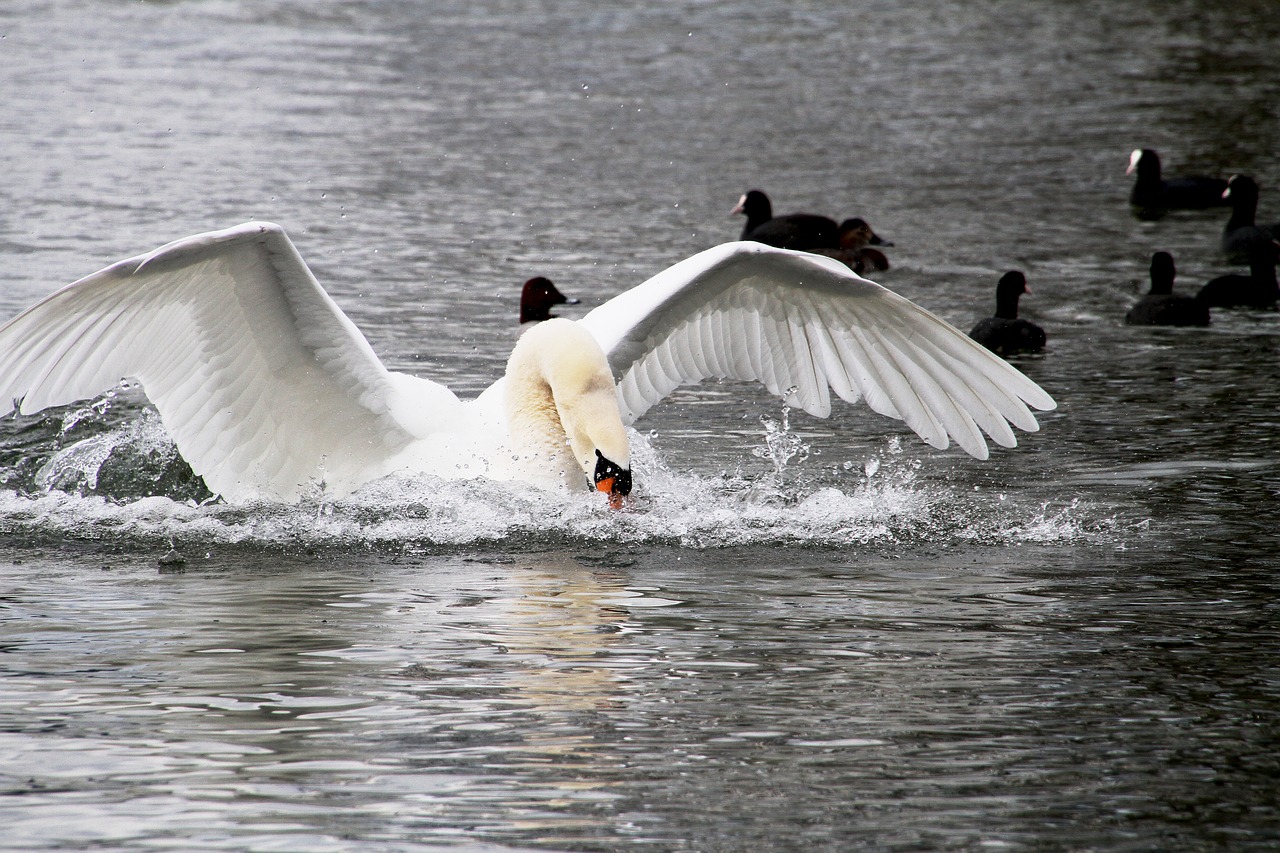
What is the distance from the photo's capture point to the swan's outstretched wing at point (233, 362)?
22.7 feet

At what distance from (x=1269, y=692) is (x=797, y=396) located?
3207 millimetres

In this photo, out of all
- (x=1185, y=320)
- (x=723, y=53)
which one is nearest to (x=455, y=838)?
(x=1185, y=320)

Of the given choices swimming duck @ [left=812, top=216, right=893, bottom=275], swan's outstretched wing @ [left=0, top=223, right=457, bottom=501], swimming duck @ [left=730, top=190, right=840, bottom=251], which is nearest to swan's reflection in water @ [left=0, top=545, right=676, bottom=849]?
swan's outstretched wing @ [left=0, top=223, right=457, bottom=501]

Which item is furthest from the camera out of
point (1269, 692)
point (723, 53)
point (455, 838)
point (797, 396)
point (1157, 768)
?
point (723, 53)

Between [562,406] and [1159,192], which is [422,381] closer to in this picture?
[562,406]

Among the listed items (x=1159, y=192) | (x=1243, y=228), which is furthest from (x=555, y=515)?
(x=1159, y=192)

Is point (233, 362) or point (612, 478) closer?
point (612, 478)

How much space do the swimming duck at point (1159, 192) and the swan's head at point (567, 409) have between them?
11045 mm

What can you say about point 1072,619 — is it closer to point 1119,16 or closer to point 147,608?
point 147,608

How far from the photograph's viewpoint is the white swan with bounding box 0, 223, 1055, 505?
6973mm

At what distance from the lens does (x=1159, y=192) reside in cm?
1741

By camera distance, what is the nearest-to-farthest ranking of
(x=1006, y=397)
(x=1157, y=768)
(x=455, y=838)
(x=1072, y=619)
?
(x=455, y=838) < (x=1157, y=768) < (x=1072, y=619) < (x=1006, y=397)

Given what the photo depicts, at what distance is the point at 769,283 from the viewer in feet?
25.8

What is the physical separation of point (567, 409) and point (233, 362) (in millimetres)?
1339
